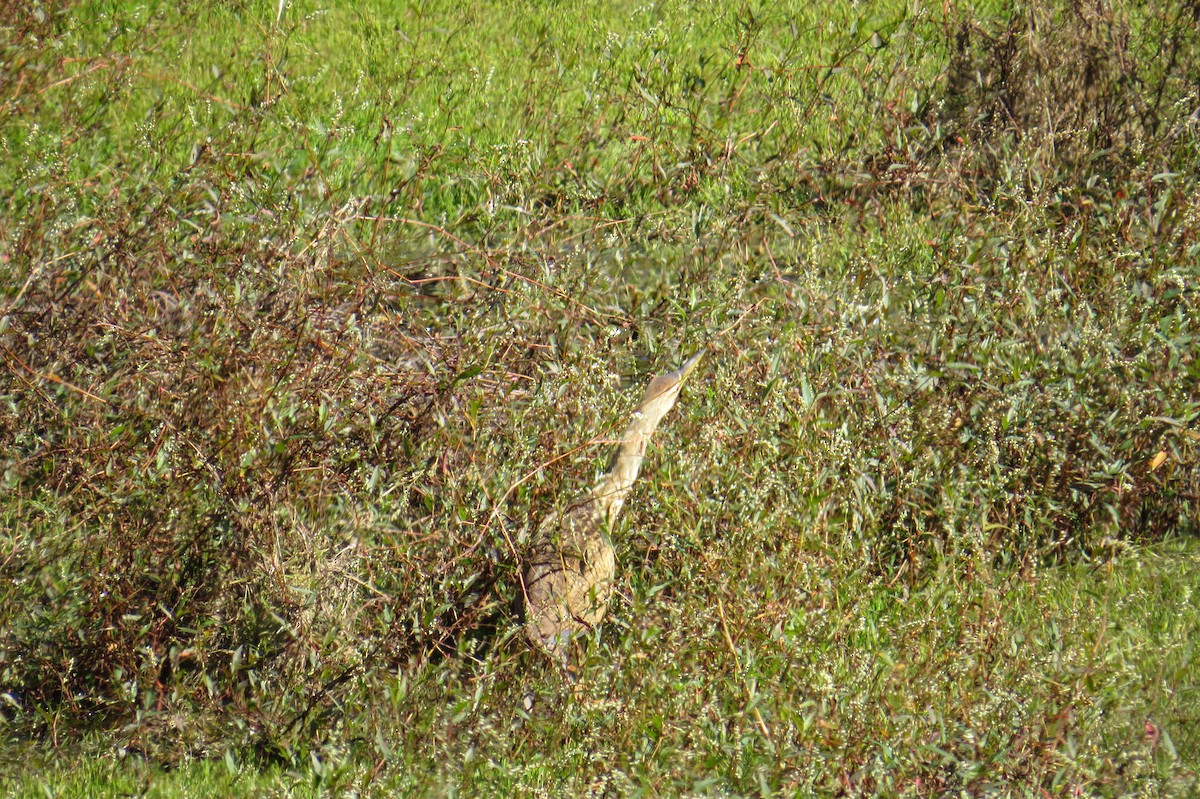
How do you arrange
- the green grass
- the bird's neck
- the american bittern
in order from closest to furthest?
the green grass < the american bittern < the bird's neck

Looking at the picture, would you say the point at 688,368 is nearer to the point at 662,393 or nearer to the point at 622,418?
the point at 662,393

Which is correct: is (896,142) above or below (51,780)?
above

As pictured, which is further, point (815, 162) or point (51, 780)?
point (815, 162)

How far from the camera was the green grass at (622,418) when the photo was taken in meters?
3.63

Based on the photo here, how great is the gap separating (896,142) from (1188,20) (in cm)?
156

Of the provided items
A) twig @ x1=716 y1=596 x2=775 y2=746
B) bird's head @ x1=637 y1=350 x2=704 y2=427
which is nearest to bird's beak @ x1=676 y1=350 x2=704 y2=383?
bird's head @ x1=637 y1=350 x2=704 y2=427

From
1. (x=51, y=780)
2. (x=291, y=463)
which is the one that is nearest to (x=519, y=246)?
(x=291, y=463)

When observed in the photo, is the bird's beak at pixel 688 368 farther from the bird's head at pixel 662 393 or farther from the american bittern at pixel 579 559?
the american bittern at pixel 579 559

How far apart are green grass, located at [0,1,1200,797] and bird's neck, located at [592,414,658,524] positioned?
0.24 ft

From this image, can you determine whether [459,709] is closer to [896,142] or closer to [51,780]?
[51,780]

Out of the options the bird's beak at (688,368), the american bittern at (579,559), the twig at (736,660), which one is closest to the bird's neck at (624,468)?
the american bittern at (579,559)

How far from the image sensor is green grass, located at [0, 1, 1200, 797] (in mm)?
3631

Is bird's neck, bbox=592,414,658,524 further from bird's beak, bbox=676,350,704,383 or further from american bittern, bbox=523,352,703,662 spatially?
bird's beak, bbox=676,350,704,383

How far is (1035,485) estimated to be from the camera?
15.2ft
